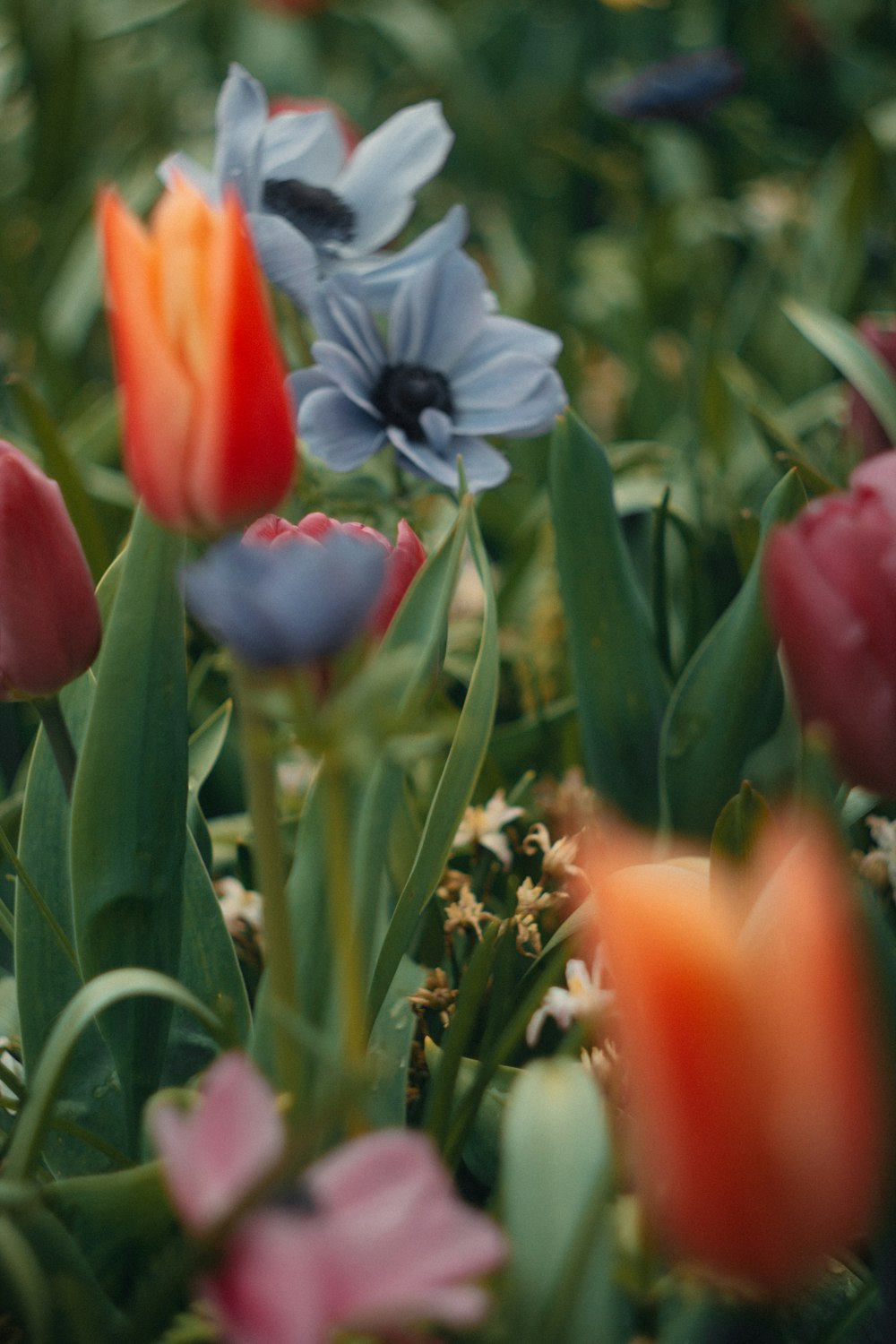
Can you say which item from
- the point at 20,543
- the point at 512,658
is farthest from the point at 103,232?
the point at 512,658

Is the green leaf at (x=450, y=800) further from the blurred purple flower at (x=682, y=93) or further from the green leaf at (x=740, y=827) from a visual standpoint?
the blurred purple flower at (x=682, y=93)

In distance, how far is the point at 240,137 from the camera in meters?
0.59

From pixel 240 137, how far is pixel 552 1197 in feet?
1.57

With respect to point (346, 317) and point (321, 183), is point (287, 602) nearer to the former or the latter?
point (346, 317)

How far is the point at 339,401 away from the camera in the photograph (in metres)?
0.63

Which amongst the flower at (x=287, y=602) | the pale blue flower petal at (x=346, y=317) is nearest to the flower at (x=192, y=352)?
the flower at (x=287, y=602)

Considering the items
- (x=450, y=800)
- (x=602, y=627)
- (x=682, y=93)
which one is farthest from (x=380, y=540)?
(x=682, y=93)

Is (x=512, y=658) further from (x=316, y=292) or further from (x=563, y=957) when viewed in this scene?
(x=563, y=957)

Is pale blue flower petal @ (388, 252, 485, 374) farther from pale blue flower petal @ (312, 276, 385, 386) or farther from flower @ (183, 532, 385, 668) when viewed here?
flower @ (183, 532, 385, 668)

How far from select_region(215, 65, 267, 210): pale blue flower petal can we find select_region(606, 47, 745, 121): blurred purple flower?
A: 68cm

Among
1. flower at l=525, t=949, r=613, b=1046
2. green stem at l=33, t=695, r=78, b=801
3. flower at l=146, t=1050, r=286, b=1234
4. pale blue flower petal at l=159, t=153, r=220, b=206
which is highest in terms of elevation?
pale blue flower petal at l=159, t=153, r=220, b=206

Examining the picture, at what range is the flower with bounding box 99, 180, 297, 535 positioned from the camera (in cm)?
34

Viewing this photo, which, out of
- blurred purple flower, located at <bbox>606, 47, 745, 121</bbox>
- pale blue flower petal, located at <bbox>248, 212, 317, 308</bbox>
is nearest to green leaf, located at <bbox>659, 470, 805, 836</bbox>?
pale blue flower petal, located at <bbox>248, 212, 317, 308</bbox>

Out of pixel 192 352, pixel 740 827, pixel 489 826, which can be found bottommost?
pixel 489 826
